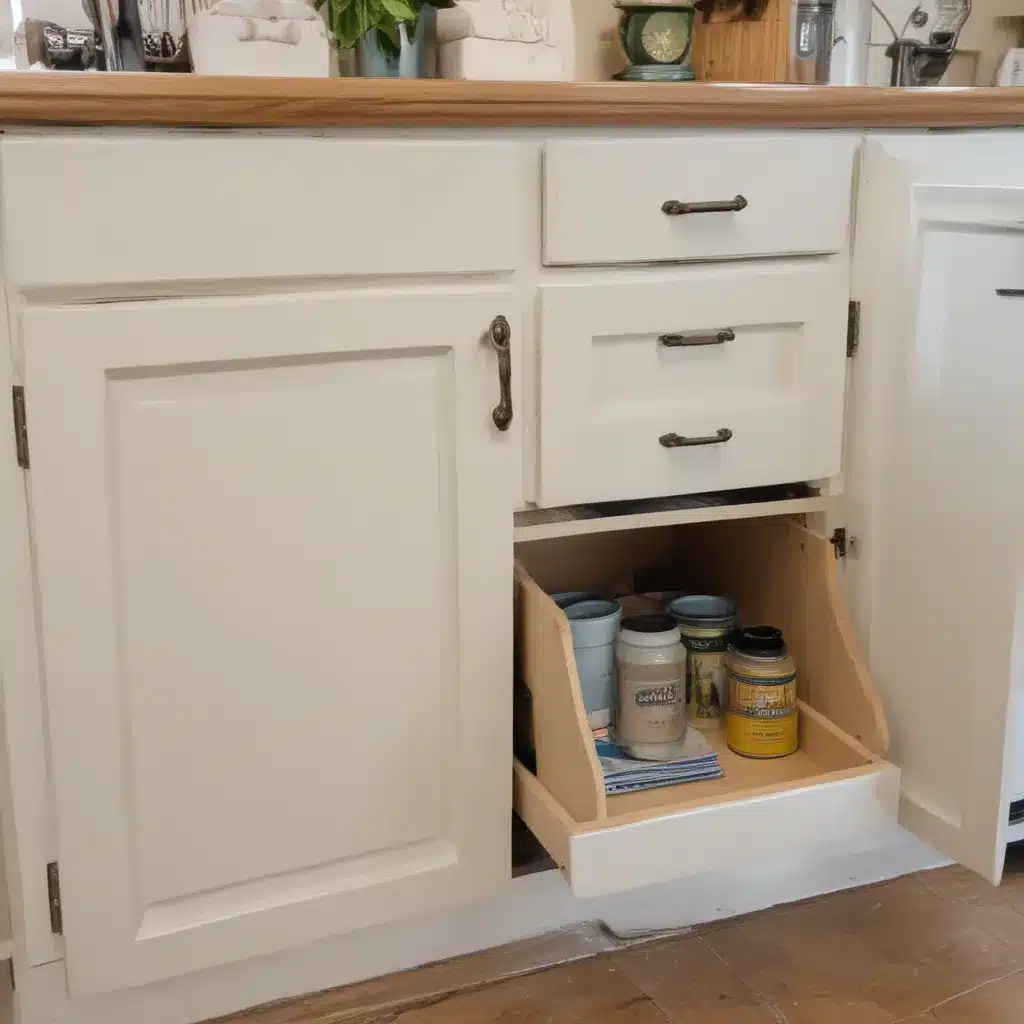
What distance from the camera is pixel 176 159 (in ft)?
3.67

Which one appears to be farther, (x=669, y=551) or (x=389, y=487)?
(x=669, y=551)

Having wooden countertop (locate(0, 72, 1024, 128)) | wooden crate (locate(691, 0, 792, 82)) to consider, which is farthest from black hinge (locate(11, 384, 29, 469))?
wooden crate (locate(691, 0, 792, 82))

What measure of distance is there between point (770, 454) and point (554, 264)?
350 mm

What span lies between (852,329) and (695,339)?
0.70ft

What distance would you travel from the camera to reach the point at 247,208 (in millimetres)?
1152

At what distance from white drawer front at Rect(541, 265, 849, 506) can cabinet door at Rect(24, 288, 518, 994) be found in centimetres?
8

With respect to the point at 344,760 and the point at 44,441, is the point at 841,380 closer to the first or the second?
the point at 344,760

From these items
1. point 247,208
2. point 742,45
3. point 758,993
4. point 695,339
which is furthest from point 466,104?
point 758,993

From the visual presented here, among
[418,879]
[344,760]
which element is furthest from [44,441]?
[418,879]

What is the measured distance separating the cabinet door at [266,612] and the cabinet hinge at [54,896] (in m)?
0.01

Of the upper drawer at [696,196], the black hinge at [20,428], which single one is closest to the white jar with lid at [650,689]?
the upper drawer at [696,196]

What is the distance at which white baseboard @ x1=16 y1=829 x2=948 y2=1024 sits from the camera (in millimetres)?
1348

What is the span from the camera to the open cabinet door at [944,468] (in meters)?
1.26

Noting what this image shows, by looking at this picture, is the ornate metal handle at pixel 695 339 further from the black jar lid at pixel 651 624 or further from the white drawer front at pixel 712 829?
the white drawer front at pixel 712 829
